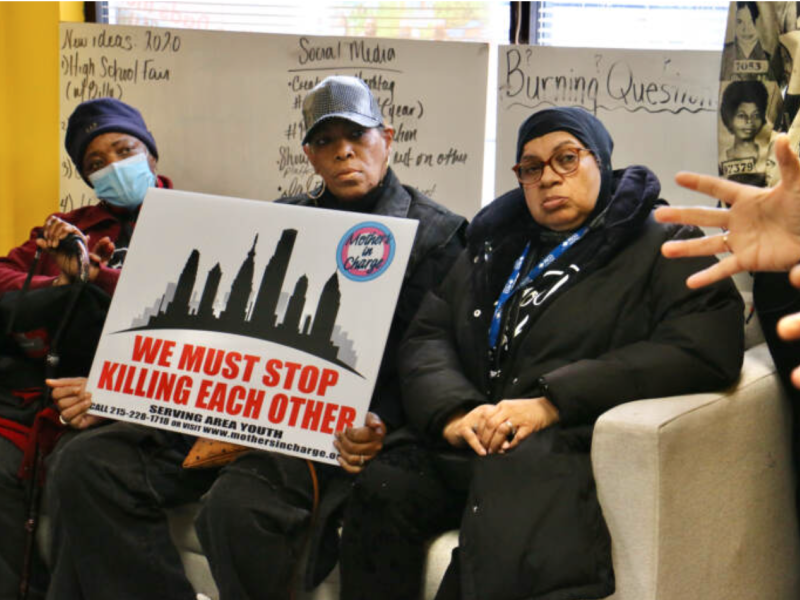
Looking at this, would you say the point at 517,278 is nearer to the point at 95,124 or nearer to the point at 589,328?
the point at 589,328

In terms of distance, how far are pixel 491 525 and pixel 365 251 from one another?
784 millimetres

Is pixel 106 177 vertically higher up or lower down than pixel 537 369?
higher up

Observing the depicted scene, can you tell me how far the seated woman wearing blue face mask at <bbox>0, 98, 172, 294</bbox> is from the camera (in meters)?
3.22

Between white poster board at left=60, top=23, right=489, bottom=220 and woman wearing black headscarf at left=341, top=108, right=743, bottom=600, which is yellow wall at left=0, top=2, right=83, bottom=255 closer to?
white poster board at left=60, top=23, right=489, bottom=220

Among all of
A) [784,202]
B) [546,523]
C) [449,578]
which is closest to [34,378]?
[449,578]

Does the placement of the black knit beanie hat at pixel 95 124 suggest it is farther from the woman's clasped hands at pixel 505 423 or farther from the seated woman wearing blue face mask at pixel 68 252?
the woman's clasped hands at pixel 505 423

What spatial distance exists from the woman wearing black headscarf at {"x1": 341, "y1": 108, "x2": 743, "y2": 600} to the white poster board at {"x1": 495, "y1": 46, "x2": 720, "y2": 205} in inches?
43.1

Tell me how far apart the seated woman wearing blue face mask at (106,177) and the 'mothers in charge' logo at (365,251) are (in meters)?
0.85

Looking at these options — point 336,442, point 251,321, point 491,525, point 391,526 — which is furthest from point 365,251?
point 491,525

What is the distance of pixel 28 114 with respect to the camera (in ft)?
14.5

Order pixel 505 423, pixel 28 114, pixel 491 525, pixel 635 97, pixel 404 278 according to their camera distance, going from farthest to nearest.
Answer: pixel 28 114, pixel 635 97, pixel 404 278, pixel 505 423, pixel 491 525

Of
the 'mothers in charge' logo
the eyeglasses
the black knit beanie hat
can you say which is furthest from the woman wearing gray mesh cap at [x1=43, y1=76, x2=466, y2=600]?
the black knit beanie hat

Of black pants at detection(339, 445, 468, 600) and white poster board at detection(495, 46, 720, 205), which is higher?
white poster board at detection(495, 46, 720, 205)

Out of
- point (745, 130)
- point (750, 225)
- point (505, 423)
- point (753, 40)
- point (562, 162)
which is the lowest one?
point (505, 423)
